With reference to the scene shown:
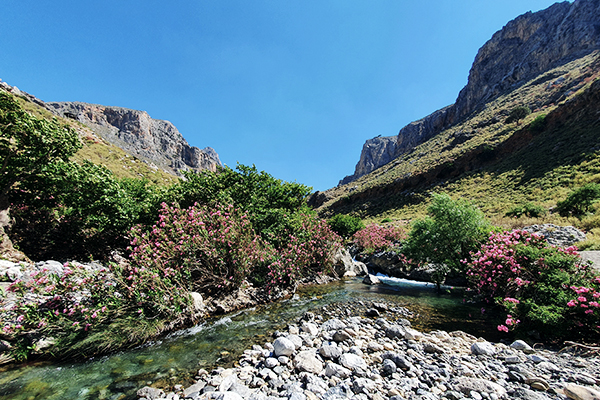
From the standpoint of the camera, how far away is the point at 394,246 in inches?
840

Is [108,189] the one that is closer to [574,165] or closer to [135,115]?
[574,165]

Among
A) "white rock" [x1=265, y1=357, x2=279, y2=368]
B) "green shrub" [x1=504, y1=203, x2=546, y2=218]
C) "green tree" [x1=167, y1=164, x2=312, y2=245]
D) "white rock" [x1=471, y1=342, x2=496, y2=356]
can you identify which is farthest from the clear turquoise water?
"green shrub" [x1=504, y1=203, x2=546, y2=218]

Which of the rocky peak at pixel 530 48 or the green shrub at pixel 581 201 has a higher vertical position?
the rocky peak at pixel 530 48

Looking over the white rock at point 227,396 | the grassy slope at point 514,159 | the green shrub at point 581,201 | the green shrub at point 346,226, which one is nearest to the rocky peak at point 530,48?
the grassy slope at point 514,159

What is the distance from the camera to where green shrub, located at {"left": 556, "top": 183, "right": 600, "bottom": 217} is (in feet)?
56.2

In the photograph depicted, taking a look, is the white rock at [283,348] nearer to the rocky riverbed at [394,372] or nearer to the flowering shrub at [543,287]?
the rocky riverbed at [394,372]

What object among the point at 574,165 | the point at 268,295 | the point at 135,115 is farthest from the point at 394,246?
the point at 135,115

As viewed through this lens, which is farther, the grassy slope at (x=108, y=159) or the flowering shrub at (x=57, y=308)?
the grassy slope at (x=108, y=159)

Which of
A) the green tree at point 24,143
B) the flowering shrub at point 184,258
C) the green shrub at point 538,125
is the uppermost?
the green shrub at point 538,125

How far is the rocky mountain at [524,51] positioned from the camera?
2428 inches

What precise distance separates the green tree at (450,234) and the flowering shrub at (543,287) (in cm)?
469

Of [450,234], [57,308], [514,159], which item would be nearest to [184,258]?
[57,308]

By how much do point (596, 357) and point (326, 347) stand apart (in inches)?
206

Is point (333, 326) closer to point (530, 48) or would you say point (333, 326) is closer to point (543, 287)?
point (543, 287)
